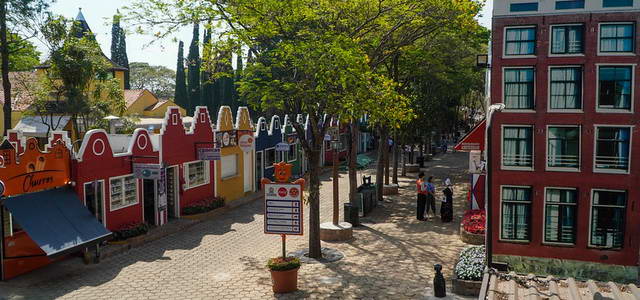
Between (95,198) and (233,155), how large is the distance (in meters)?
9.90

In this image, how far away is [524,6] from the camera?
15.2 meters

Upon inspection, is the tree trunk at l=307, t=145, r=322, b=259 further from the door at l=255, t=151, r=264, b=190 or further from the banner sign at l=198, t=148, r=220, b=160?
the door at l=255, t=151, r=264, b=190

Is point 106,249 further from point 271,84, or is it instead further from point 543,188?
point 543,188

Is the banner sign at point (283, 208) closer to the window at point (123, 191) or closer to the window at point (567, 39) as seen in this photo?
the window at point (123, 191)

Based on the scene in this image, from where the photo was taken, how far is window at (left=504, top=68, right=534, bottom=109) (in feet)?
50.6

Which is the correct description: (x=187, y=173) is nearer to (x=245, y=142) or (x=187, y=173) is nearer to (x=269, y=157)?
(x=245, y=142)

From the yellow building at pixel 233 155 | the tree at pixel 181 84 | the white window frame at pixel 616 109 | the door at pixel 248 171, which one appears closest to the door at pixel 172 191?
the yellow building at pixel 233 155

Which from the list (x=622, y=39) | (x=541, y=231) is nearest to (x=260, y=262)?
(x=541, y=231)

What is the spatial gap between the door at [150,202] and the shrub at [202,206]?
164 centimetres

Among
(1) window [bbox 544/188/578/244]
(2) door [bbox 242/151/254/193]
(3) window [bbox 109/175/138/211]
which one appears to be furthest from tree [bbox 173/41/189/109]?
(1) window [bbox 544/188/578/244]

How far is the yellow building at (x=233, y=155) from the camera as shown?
2498cm

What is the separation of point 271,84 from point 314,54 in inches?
69.1

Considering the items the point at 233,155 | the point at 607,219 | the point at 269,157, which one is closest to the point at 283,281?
the point at 607,219

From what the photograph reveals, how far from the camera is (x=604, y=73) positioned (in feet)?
48.6
